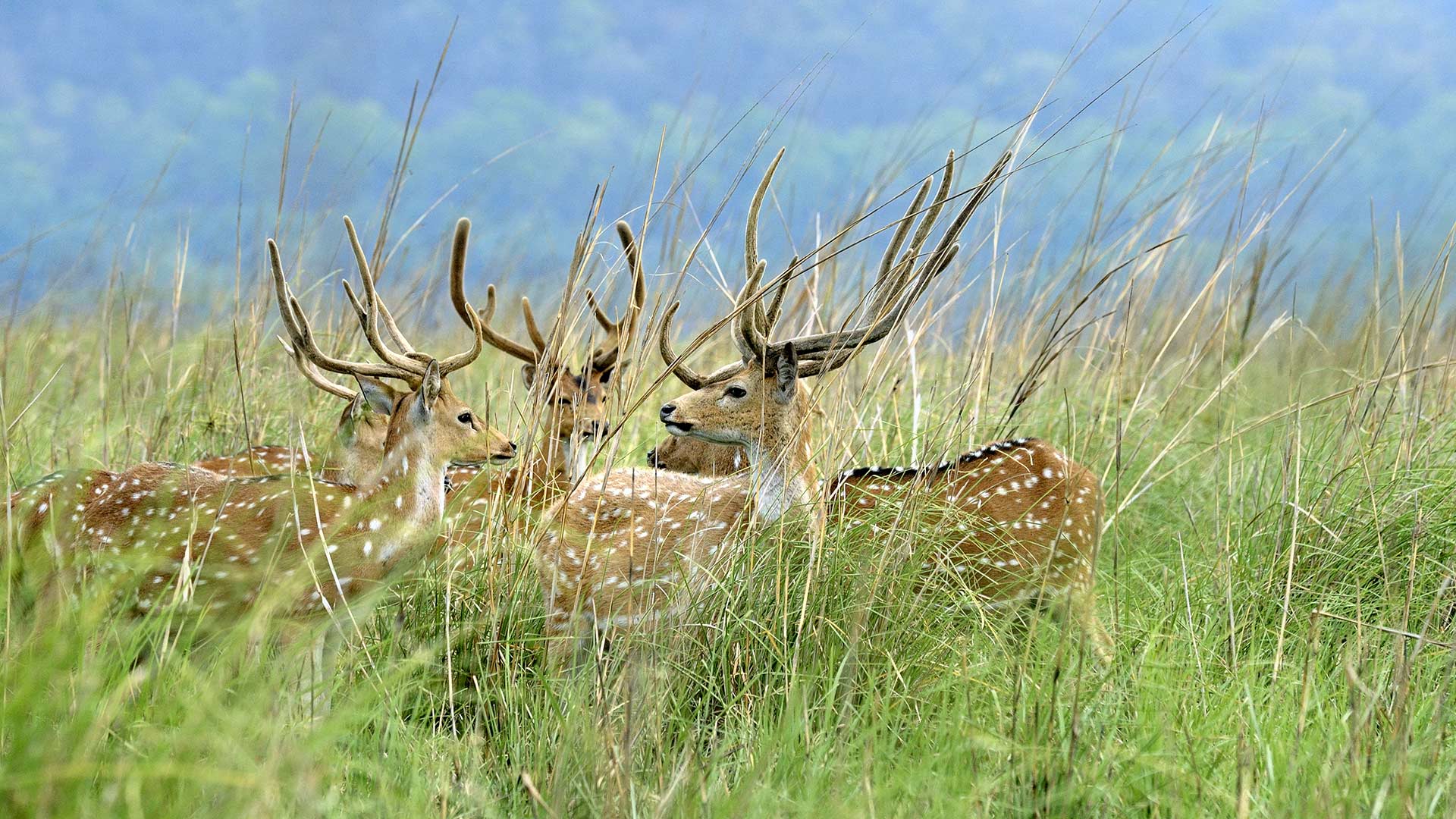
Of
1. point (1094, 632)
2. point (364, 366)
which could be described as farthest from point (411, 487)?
point (1094, 632)

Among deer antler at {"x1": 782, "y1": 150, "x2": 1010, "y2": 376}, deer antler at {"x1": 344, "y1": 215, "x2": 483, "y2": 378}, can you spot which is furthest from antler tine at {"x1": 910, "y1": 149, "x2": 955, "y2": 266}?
deer antler at {"x1": 344, "y1": 215, "x2": 483, "y2": 378}

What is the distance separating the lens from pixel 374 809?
83.4 inches

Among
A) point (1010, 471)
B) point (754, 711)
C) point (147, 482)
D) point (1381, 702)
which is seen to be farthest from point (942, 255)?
point (147, 482)

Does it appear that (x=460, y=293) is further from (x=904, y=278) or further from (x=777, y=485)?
(x=904, y=278)

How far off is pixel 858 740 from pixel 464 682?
1.04 m

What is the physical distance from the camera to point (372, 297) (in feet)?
10.9

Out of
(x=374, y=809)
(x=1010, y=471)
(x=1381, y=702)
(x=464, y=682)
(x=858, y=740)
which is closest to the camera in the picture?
(x=374, y=809)

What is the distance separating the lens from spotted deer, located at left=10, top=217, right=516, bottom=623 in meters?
3.15

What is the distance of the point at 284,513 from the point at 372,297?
24.9 inches

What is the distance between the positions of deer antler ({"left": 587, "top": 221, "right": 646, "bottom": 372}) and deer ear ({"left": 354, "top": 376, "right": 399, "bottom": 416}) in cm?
62

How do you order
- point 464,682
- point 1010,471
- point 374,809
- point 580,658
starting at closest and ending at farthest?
point 374,809
point 464,682
point 580,658
point 1010,471

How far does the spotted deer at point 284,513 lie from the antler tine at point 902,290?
0.91 m

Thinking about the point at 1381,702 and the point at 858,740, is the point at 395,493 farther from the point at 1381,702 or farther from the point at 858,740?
the point at 1381,702

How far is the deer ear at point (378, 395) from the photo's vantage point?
3777 mm
